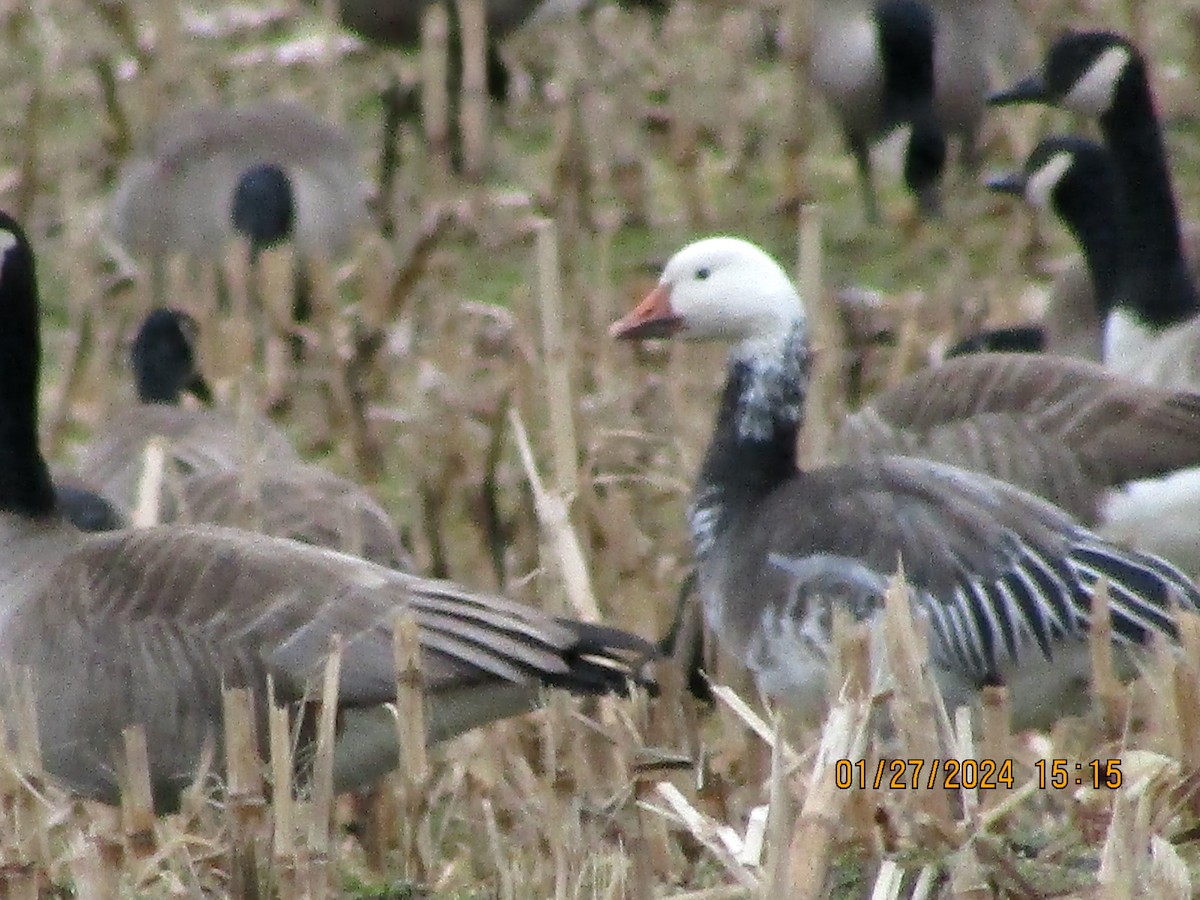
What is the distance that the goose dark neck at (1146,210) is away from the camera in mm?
6402

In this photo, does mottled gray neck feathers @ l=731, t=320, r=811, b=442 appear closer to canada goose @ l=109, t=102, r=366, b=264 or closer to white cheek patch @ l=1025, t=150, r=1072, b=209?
white cheek patch @ l=1025, t=150, r=1072, b=209

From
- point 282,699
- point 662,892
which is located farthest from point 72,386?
point 662,892

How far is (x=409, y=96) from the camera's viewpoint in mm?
8914

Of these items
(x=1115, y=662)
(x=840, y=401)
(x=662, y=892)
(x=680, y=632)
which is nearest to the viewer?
(x=662, y=892)

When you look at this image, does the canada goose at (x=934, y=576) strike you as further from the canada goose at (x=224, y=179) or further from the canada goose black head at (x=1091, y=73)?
the canada goose at (x=224, y=179)

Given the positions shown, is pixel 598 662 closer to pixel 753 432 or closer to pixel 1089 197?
pixel 753 432

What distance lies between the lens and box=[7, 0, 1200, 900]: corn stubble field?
2.92 meters

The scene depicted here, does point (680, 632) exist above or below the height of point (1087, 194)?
below

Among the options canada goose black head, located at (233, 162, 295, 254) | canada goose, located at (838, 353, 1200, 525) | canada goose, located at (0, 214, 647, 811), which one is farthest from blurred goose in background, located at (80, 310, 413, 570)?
canada goose, located at (838, 353, 1200, 525)

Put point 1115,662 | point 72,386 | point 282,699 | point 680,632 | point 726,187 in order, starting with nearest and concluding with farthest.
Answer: point 282,699 → point 1115,662 → point 680,632 → point 72,386 → point 726,187

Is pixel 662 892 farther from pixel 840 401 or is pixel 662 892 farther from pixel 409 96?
pixel 409 96

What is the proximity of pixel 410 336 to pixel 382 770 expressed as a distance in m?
3.22

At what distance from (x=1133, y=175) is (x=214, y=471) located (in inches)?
107

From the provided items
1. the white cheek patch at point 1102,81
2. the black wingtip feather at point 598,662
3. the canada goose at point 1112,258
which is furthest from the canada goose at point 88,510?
the white cheek patch at point 1102,81
